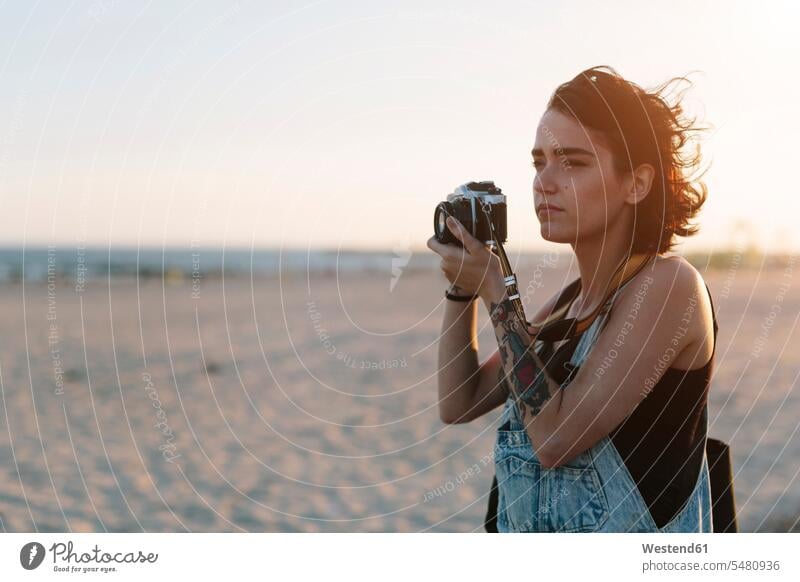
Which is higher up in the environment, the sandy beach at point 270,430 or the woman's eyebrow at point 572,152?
the woman's eyebrow at point 572,152

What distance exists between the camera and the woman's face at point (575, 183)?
172 centimetres

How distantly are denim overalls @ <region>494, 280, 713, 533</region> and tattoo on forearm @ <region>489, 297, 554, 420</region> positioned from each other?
0.03 meters

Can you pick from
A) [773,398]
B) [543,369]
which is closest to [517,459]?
[543,369]

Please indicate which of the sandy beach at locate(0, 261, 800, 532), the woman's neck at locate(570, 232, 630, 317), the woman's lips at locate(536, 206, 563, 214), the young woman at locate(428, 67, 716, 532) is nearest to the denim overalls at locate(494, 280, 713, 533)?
the young woman at locate(428, 67, 716, 532)

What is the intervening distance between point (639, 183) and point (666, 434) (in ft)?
1.79

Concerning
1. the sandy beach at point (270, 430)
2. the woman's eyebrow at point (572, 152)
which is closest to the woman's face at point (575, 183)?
the woman's eyebrow at point (572, 152)

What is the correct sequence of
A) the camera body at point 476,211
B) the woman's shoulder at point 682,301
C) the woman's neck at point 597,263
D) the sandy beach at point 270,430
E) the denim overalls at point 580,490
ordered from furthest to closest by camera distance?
the sandy beach at point 270,430
the camera body at point 476,211
the woman's neck at point 597,263
the denim overalls at point 580,490
the woman's shoulder at point 682,301

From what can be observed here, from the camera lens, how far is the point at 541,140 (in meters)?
1.77

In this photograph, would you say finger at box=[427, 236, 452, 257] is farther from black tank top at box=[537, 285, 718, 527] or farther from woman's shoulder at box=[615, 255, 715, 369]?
black tank top at box=[537, 285, 718, 527]

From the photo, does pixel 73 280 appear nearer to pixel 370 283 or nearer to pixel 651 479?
pixel 370 283

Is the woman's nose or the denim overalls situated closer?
the denim overalls

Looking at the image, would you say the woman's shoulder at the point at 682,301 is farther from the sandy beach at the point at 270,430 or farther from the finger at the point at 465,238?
the sandy beach at the point at 270,430

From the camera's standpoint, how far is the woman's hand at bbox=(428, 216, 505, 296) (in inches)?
71.6

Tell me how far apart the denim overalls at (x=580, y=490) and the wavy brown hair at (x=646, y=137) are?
0.24m
